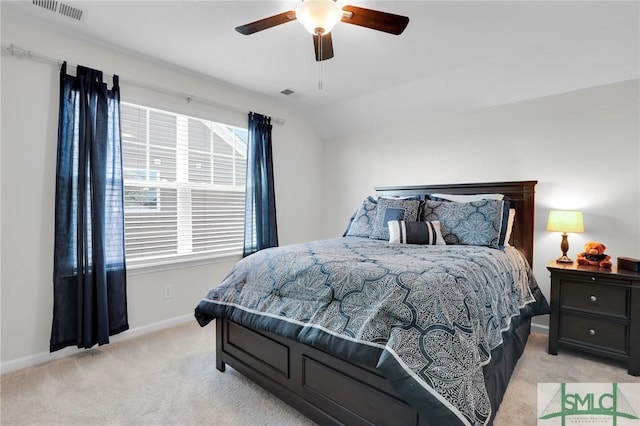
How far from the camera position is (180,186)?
317 cm

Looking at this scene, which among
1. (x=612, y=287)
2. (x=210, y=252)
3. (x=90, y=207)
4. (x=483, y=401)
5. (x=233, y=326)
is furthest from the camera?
(x=210, y=252)

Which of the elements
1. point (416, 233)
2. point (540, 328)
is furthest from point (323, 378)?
point (540, 328)

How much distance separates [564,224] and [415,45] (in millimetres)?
1902

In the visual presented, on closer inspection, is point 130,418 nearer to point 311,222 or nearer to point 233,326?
point 233,326

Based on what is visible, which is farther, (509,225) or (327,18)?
(509,225)

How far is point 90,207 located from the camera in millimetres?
2455

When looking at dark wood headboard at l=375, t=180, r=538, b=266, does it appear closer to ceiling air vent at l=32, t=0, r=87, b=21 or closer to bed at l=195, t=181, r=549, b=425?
bed at l=195, t=181, r=549, b=425

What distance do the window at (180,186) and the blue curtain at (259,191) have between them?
0.41 feet

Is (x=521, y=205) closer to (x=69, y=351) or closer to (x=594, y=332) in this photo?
(x=594, y=332)

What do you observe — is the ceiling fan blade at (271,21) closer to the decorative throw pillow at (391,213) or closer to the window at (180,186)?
the window at (180,186)

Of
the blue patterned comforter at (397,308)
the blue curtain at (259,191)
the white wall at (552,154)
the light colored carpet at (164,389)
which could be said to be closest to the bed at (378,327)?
the blue patterned comforter at (397,308)

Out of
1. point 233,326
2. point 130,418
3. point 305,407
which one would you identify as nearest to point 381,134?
point 233,326

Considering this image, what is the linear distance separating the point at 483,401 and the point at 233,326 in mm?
1497

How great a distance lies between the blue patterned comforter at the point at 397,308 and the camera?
3.90 feet
